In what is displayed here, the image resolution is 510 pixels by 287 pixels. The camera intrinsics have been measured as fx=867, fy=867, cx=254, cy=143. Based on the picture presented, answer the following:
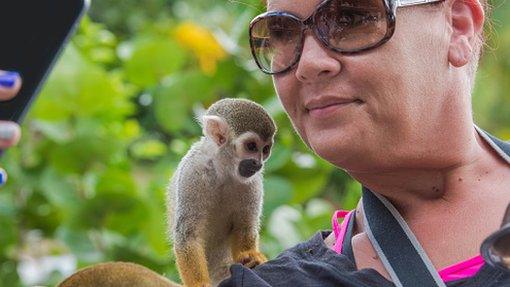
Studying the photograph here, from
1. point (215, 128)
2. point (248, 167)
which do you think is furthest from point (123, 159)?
point (248, 167)

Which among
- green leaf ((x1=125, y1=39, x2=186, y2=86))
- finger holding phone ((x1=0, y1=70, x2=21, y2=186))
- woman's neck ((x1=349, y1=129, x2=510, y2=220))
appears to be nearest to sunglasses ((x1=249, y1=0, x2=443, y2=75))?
woman's neck ((x1=349, y1=129, x2=510, y2=220))

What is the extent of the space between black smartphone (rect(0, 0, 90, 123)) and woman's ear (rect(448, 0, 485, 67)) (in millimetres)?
613

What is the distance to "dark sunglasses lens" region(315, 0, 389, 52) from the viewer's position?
4.41ft

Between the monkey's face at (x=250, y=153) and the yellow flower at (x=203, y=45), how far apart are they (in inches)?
43.7

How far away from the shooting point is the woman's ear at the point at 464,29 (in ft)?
4.66

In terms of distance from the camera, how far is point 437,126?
1422 mm

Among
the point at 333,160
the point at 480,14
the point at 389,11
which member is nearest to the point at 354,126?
the point at 333,160

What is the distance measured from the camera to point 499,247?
1065 millimetres

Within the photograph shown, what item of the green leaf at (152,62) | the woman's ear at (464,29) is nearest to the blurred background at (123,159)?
Result: the green leaf at (152,62)

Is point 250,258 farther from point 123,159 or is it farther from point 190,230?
point 123,159

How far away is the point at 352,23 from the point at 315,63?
0.09 metres

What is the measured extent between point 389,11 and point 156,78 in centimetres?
176

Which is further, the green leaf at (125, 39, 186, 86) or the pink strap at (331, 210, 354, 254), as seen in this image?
the green leaf at (125, 39, 186, 86)

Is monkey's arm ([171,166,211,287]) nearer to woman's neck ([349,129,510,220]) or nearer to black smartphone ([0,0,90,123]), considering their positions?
woman's neck ([349,129,510,220])
